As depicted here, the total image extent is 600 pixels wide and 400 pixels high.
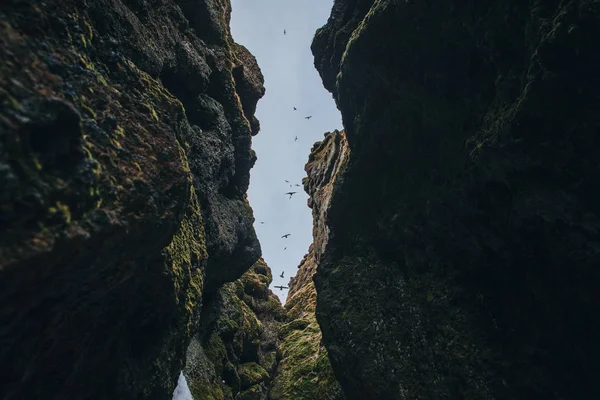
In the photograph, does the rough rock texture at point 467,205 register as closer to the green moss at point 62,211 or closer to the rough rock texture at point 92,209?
the rough rock texture at point 92,209

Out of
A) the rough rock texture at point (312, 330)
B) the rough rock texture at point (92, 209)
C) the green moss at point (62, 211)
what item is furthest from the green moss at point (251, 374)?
the green moss at point (62, 211)

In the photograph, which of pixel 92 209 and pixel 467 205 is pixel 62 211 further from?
pixel 467 205

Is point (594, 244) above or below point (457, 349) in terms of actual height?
above

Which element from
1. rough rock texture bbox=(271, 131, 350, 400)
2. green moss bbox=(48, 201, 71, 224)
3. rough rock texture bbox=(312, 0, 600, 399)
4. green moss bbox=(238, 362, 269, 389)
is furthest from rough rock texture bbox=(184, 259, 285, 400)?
green moss bbox=(48, 201, 71, 224)

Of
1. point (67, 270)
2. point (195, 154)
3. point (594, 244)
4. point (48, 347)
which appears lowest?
point (48, 347)

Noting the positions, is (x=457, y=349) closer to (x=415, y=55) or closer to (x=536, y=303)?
(x=536, y=303)

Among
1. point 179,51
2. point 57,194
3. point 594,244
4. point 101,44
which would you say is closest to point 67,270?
point 57,194

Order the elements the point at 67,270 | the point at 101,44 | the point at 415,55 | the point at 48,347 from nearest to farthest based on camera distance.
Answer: the point at 67,270, the point at 48,347, the point at 101,44, the point at 415,55
